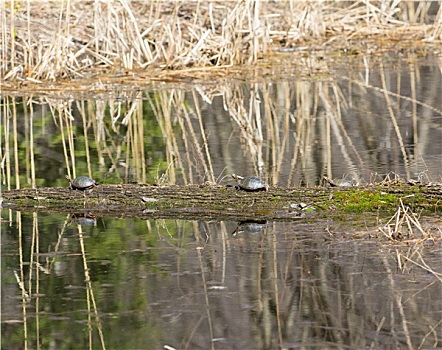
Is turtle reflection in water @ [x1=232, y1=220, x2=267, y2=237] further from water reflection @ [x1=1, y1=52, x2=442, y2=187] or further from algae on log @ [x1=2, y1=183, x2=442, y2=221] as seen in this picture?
water reflection @ [x1=1, y1=52, x2=442, y2=187]

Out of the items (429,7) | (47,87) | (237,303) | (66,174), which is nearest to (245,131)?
(66,174)

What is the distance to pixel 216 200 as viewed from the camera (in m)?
6.68

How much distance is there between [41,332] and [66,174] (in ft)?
12.1

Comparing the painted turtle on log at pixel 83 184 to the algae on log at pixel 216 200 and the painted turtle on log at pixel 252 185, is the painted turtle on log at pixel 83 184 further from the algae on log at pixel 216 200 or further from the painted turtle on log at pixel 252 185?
the painted turtle on log at pixel 252 185

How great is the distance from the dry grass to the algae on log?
215 inches

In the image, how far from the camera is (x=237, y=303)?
194 inches

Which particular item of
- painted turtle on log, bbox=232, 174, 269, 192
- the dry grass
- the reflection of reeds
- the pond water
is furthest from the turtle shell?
the dry grass

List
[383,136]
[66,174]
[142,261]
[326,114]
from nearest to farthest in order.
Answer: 1. [142,261]
2. [66,174]
3. [383,136]
4. [326,114]

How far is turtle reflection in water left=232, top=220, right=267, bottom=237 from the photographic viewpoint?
6230 mm

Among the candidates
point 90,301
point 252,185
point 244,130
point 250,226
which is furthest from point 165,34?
point 90,301

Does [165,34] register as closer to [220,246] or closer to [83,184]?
[83,184]

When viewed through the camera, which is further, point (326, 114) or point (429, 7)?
point (429, 7)

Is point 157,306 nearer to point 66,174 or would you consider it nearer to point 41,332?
point 41,332

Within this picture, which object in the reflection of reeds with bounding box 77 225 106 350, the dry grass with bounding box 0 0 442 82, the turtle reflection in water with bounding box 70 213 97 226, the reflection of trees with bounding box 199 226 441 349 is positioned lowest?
the turtle reflection in water with bounding box 70 213 97 226
